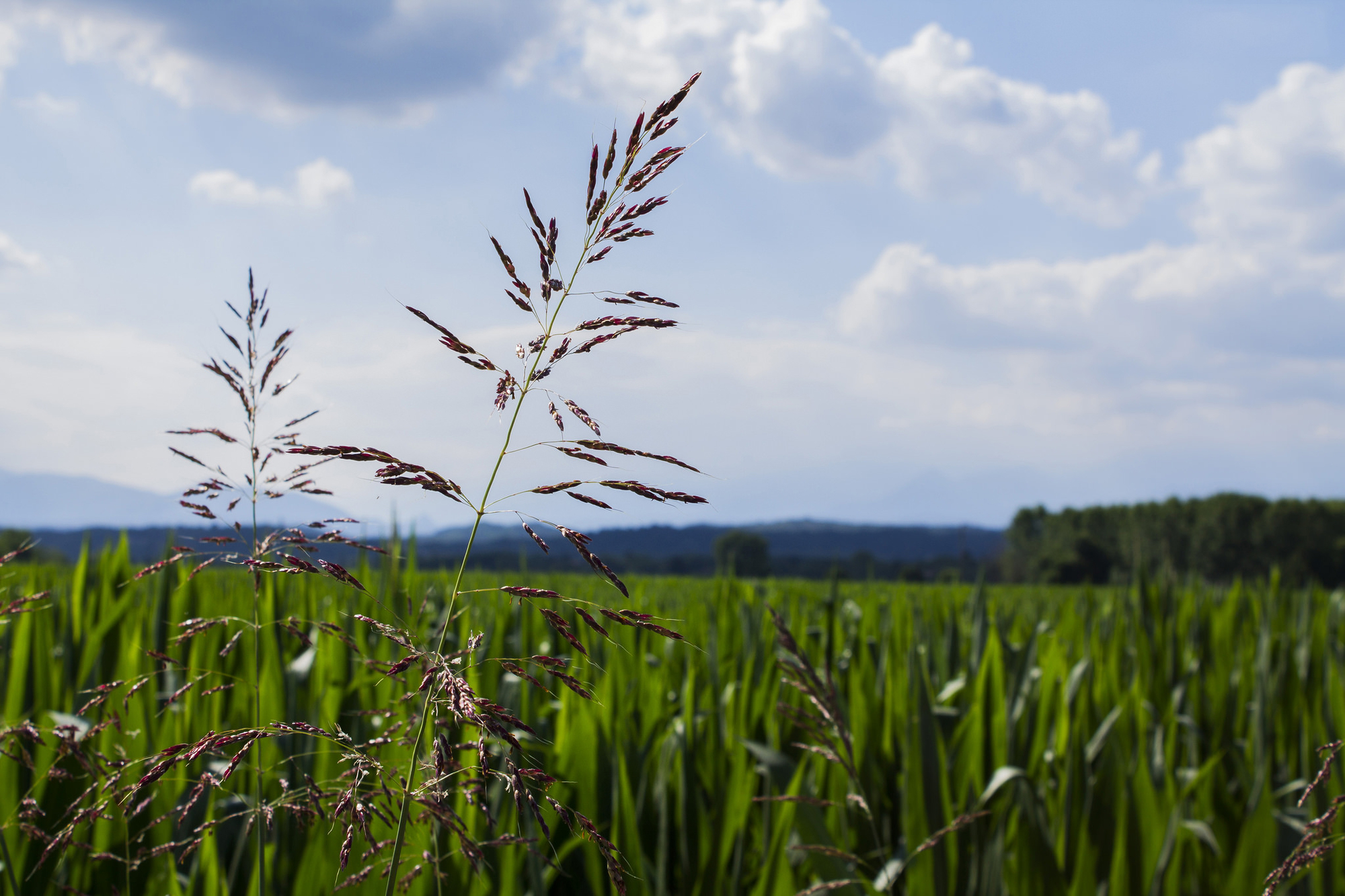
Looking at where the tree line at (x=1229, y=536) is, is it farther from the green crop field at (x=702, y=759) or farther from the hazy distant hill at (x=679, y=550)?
the green crop field at (x=702, y=759)

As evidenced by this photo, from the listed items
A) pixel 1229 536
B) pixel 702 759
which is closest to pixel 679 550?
pixel 1229 536

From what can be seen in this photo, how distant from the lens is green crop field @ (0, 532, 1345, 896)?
168cm

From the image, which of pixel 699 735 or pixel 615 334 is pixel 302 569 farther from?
pixel 699 735

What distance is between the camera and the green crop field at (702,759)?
168cm

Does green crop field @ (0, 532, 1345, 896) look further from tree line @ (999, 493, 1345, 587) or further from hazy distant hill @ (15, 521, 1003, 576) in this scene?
tree line @ (999, 493, 1345, 587)

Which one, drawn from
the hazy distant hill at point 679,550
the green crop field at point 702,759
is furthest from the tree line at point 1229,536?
the green crop field at point 702,759

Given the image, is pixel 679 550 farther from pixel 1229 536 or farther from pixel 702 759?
pixel 702 759

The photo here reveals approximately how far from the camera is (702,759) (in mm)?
2777

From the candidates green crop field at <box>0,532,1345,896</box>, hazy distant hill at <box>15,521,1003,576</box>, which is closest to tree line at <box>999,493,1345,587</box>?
hazy distant hill at <box>15,521,1003,576</box>

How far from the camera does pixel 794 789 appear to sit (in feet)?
7.09

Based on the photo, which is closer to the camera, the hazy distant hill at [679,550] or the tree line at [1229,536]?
the hazy distant hill at [679,550]

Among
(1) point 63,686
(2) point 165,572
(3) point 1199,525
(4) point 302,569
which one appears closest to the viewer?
(4) point 302,569

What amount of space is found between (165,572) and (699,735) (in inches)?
82.4

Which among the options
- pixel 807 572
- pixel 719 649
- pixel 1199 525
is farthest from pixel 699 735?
pixel 1199 525
